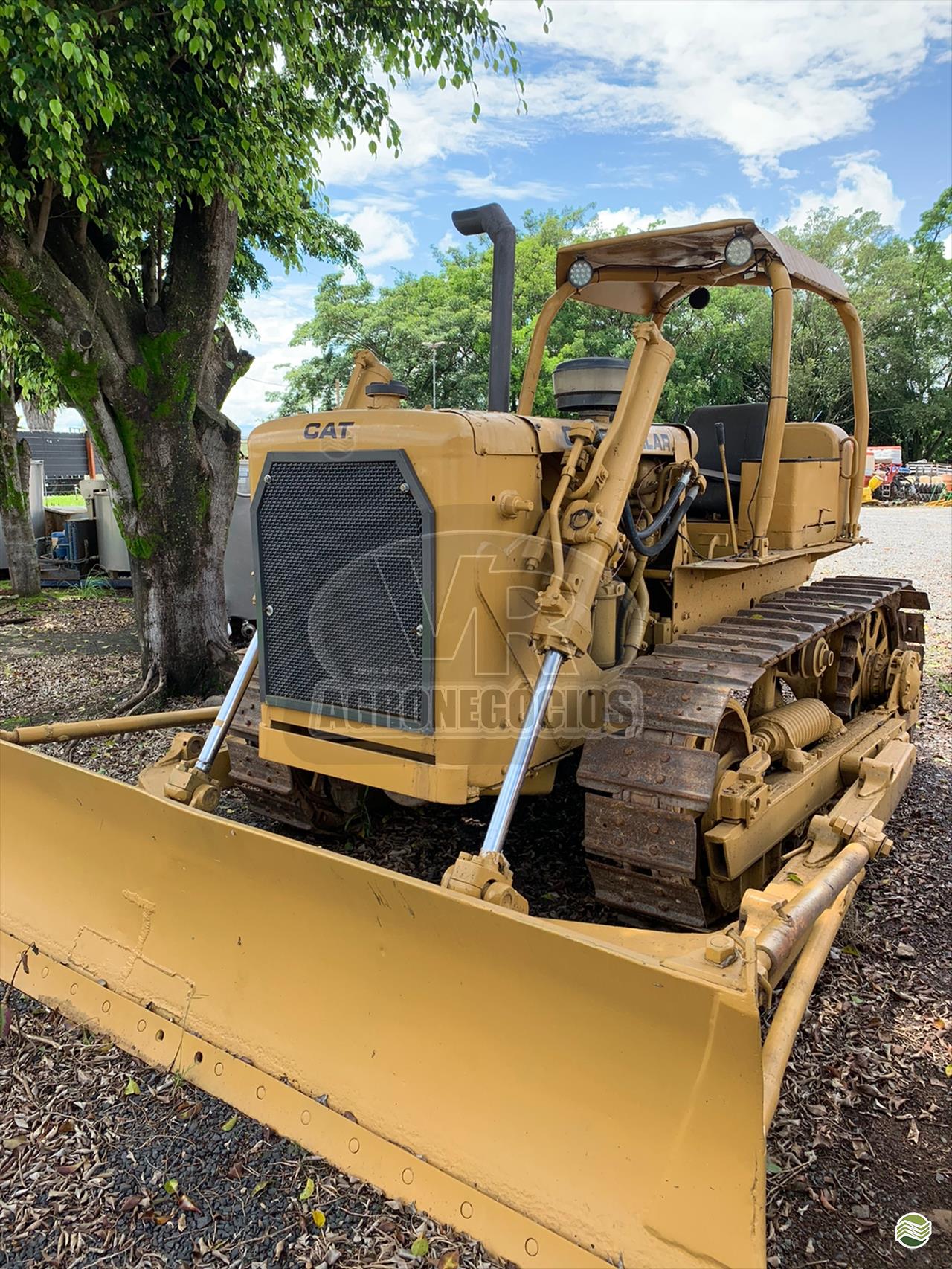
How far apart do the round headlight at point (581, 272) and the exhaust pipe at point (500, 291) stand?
591 millimetres

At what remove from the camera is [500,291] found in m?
4.14

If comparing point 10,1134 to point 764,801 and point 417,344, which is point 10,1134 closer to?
point 764,801

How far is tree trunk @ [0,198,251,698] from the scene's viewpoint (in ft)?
20.7

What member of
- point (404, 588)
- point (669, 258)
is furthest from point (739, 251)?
point (404, 588)

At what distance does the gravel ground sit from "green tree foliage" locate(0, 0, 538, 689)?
3.76 m

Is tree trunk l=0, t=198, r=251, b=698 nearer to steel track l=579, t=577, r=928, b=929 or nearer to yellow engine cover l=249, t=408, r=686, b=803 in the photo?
yellow engine cover l=249, t=408, r=686, b=803

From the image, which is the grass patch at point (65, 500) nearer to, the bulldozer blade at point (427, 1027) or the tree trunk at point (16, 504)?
the tree trunk at point (16, 504)

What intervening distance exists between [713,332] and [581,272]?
94.9 feet

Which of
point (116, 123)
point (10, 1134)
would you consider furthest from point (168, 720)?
point (116, 123)

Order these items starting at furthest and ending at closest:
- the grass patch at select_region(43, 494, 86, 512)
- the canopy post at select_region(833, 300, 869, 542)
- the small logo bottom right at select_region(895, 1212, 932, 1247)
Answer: the grass patch at select_region(43, 494, 86, 512), the canopy post at select_region(833, 300, 869, 542), the small logo bottom right at select_region(895, 1212, 932, 1247)

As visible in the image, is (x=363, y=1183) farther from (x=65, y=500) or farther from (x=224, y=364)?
(x=65, y=500)

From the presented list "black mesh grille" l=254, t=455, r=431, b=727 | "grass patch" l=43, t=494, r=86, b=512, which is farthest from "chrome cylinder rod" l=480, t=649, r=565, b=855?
"grass patch" l=43, t=494, r=86, b=512

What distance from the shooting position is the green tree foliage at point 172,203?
5652 mm

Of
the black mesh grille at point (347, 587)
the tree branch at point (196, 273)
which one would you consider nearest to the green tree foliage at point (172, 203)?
the tree branch at point (196, 273)
